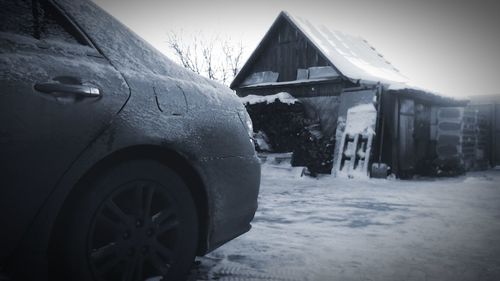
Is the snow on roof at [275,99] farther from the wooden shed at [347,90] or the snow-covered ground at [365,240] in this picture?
the snow-covered ground at [365,240]

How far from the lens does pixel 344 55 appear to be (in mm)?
13406

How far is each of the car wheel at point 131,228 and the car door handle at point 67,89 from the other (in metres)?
0.38

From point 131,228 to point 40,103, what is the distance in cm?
74

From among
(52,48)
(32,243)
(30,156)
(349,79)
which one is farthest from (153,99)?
(349,79)

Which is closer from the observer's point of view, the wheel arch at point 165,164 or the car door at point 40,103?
the car door at point 40,103

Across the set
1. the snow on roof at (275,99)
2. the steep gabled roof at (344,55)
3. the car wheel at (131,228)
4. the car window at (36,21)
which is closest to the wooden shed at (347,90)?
the steep gabled roof at (344,55)

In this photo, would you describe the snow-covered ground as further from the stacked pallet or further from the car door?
the stacked pallet

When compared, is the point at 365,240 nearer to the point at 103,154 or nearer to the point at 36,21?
the point at 103,154

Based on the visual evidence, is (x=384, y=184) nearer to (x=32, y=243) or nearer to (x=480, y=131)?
(x=480, y=131)

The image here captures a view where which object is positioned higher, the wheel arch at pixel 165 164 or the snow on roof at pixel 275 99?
the snow on roof at pixel 275 99

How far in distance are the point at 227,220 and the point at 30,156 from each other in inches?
48.0

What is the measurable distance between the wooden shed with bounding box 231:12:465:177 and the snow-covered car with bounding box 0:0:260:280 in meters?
7.48

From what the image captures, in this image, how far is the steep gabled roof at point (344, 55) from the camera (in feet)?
39.5

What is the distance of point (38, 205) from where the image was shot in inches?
56.5
